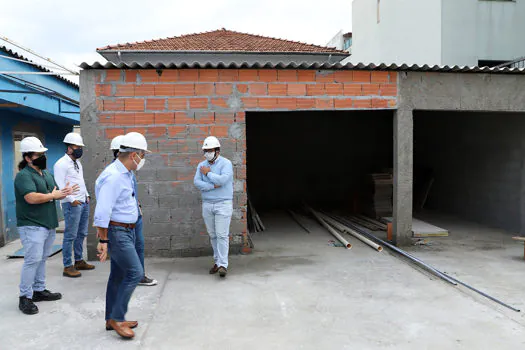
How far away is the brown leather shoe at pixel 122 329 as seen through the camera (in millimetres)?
3557

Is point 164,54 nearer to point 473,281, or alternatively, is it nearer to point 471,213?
point 471,213

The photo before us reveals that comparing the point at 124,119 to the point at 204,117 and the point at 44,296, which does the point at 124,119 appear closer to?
the point at 204,117

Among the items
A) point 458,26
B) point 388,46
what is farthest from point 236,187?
point 388,46

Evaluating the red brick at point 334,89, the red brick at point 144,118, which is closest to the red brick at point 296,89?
the red brick at point 334,89

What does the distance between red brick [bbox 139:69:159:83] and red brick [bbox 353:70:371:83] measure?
3028 mm

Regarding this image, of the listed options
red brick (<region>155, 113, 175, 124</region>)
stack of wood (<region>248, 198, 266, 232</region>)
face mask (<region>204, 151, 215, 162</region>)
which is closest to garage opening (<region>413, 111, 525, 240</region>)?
stack of wood (<region>248, 198, 266, 232</region>)

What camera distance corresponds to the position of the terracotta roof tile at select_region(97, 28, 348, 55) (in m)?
12.1

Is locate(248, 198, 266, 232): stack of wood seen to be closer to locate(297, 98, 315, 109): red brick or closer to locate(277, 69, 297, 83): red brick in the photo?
locate(297, 98, 315, 109): red brick

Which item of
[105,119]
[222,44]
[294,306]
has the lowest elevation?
[294,306]

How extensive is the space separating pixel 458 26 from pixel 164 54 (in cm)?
980

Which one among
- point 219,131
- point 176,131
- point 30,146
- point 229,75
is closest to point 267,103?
point 229,75

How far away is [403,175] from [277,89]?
8.21ft

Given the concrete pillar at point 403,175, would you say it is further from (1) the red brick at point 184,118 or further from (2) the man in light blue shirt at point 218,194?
(1) the red brick at point 184,118

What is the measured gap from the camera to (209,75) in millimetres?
6203
